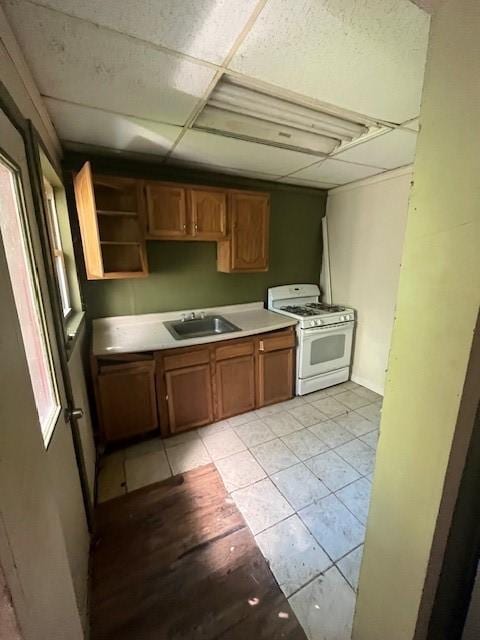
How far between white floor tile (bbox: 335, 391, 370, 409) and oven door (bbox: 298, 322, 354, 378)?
0.98ft

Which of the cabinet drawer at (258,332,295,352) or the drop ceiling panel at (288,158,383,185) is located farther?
the cabinet drawer at (258,332,295,352)

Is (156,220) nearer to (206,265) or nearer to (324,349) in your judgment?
(206,265)

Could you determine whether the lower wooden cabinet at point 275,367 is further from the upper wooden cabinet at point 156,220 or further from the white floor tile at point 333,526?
the white floor tile at point 333,526

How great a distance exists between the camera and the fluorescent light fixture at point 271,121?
4.55 feet

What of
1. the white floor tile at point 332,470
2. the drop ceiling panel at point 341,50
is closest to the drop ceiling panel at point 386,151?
the drop ceiling panel at point 341,50

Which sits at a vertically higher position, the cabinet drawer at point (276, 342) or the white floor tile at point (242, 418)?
the cabinet drawer at point (276, 342)

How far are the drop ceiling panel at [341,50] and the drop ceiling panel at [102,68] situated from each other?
0.90 feet

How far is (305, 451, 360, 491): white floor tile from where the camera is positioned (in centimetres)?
190

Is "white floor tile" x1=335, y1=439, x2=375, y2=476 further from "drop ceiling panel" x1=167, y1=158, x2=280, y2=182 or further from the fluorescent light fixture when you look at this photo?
"drop ceiling panel" x1=167, y1=158, x2=280, y2=182

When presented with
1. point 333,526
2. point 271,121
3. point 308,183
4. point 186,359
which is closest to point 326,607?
point 333,526

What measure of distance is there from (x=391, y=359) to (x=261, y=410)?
7.09 ft

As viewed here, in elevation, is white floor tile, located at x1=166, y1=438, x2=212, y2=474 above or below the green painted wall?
below

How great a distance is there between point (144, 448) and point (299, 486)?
1.26 meters

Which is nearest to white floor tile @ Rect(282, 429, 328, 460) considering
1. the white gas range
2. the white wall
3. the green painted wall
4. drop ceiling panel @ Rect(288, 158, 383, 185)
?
the white gas range
